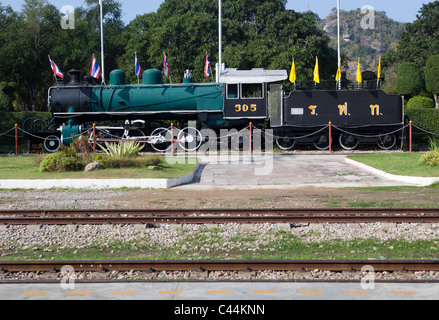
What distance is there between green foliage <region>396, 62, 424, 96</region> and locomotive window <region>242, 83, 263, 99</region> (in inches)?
690

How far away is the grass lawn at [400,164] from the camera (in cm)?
1488

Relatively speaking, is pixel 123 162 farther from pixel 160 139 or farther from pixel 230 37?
pixel 230 37

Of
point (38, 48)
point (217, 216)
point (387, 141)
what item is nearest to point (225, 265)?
point (217, 216)

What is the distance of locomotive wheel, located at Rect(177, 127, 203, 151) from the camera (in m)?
22.1

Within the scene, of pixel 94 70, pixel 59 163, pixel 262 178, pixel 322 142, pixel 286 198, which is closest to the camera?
pixel 286 198

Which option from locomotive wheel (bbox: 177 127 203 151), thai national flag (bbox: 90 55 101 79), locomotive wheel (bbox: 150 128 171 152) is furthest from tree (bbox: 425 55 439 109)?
thai national flag (bbox: 90 55 101 79)

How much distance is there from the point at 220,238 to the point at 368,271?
103 inches

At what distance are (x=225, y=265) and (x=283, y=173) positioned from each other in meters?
10.1

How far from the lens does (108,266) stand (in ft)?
21.4

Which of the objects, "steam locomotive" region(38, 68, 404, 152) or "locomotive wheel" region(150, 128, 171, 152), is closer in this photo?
"steam locomotive" region(38, 68, 404, 152)

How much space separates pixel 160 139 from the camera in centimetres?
2216

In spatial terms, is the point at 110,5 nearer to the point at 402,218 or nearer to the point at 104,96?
the point at 104,96

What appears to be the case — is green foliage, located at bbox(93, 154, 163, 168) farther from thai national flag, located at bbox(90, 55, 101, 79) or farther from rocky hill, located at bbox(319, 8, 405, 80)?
rocky hill, located at bbox(319, 8, 405, 80)
